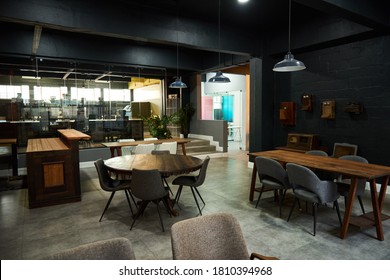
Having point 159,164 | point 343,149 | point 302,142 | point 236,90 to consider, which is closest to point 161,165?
point 159,164

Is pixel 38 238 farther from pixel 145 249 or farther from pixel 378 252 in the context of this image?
pixel 378 252

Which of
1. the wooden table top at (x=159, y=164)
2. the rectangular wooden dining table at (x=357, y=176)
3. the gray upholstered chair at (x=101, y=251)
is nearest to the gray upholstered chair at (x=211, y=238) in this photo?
the gray upholstered chair at (x=101, y=251)

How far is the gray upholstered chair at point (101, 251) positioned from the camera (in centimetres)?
133

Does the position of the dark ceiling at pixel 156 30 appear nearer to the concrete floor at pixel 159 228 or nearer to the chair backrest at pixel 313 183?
the chair backrest at pixel 313 183

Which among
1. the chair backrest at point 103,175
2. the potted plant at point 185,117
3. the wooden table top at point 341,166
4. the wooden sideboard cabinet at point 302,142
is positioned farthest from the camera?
the potted plant at point 185,117

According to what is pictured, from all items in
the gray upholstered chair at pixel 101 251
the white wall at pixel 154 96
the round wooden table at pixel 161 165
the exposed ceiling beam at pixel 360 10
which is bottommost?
the gray upholstered chair at pixel 101 251

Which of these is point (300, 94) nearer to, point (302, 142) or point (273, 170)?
point (302, 142)

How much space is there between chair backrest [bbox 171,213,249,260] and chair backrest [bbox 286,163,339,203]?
71.3 inches

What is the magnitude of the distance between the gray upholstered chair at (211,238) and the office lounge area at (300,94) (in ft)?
4.18

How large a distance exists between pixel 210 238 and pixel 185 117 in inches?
323

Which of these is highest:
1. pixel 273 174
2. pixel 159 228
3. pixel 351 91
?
pixel 351 91

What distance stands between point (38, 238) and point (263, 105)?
5.24 m

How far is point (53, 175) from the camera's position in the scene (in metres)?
4.32

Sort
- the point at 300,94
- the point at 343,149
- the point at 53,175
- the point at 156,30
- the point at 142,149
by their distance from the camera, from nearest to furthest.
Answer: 1. the point at 53,175
2. the point at 156,30
3. the point at 343,149
4. the point at 142,149
5. the point at 300,94
